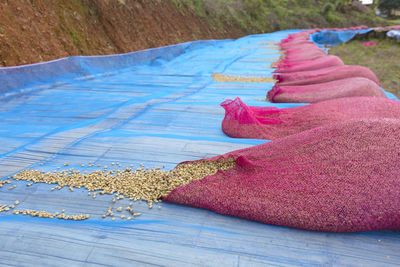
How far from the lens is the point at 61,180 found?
157cm

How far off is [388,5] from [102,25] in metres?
23.6

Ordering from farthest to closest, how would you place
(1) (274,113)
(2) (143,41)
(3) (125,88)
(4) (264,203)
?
(2) (143,41) → (3) (125,88) → (1) (274,113) → (4) (264,203)

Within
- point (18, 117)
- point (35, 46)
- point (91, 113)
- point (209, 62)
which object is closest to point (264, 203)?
point (91, 113)

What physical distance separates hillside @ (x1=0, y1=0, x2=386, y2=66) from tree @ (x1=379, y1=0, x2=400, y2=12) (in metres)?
14.5

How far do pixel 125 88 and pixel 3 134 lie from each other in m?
1.72

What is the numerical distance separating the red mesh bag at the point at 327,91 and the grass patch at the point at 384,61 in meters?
1.84

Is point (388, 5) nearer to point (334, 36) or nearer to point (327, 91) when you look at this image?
point (334, 36)

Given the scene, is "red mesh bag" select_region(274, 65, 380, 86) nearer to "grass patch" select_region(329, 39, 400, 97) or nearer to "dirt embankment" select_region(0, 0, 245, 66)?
"grass patch" select_region(329, 39, 400, 97)

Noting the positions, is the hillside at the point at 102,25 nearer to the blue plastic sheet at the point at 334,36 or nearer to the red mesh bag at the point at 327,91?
the red mesh bag at the point at 327,91

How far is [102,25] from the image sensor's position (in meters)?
5.61

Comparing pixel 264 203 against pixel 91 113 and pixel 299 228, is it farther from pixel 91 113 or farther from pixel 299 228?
pixel 91 113

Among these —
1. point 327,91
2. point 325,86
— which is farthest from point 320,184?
point 325,86

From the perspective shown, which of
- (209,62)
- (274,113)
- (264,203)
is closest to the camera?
(264,203)

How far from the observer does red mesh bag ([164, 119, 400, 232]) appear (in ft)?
3.70
